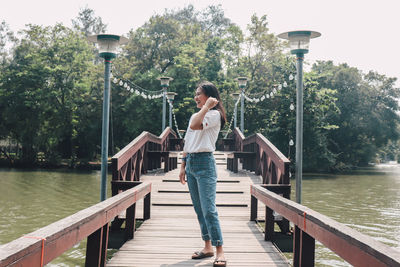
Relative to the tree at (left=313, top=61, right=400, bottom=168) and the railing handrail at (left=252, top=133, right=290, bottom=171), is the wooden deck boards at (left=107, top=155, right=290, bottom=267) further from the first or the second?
the tree at (left=313, top=61, right=400, bottom=168)

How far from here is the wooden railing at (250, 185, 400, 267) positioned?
1847 millimetres

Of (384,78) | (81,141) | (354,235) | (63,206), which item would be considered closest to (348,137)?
(384,78)

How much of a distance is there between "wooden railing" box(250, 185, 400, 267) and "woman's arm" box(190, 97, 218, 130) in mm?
1072

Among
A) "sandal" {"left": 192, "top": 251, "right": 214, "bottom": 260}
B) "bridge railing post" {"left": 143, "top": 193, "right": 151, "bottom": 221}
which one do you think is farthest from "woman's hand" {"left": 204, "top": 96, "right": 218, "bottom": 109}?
"bridge railing post" {"left": 143, "top": 193, "right": 151, "bottom": 221}

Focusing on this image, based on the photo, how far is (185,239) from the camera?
4.52 metres

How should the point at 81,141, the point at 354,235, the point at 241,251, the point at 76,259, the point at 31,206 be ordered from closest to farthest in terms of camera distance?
the point at 354,235
the point at 241,251
the point at 76,259
the point at 31,206
the point at 81,141

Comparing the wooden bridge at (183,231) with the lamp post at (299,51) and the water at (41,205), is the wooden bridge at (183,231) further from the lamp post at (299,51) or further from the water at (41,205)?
the water at (41,205)

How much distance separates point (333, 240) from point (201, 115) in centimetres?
149

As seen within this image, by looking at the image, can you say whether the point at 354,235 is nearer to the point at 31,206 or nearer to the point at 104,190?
the point at 104,190

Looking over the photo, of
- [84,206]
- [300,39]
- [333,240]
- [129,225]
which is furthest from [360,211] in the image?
[333,240]

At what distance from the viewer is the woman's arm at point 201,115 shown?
10.9 feet

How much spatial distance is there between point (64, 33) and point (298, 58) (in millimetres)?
30004

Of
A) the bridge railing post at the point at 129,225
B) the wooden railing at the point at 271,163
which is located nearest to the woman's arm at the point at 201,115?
the bridge railing post at the point at 129,225

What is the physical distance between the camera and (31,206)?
1216 centimetres
